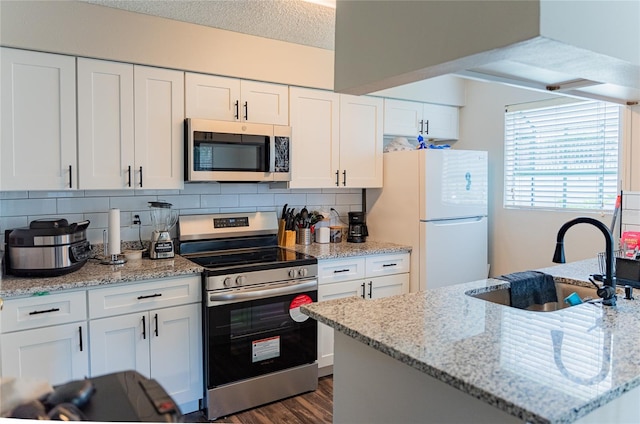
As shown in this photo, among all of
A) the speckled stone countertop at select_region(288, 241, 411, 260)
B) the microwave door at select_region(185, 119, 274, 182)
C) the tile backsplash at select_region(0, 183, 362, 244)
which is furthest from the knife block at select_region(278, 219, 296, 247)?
the microwave door at select_region(185, 119, 274, 182)

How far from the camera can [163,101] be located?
276 centimetres

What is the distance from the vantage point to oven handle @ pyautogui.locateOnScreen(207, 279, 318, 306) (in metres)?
2.56

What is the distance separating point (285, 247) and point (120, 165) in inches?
50.4

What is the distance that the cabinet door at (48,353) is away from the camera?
6.96 ft

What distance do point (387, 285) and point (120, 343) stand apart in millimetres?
1827

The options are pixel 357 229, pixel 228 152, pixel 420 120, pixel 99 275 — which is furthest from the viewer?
pixel 420 120

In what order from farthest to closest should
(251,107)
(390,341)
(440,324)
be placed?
(251,107) < (440,324) < (390,341)

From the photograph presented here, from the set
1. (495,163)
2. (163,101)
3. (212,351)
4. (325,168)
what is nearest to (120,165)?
(163,101)

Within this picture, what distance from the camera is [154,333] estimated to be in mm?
2482

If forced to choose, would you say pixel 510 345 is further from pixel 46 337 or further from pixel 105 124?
pixel 105 124

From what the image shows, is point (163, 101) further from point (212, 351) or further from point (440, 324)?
point (440, 324)

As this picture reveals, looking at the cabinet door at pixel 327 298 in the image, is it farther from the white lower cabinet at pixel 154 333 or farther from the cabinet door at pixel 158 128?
the cabinet door at pixel 158 128

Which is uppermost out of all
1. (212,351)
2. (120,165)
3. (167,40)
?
(167,40)

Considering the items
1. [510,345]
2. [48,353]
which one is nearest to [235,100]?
[48,353]
